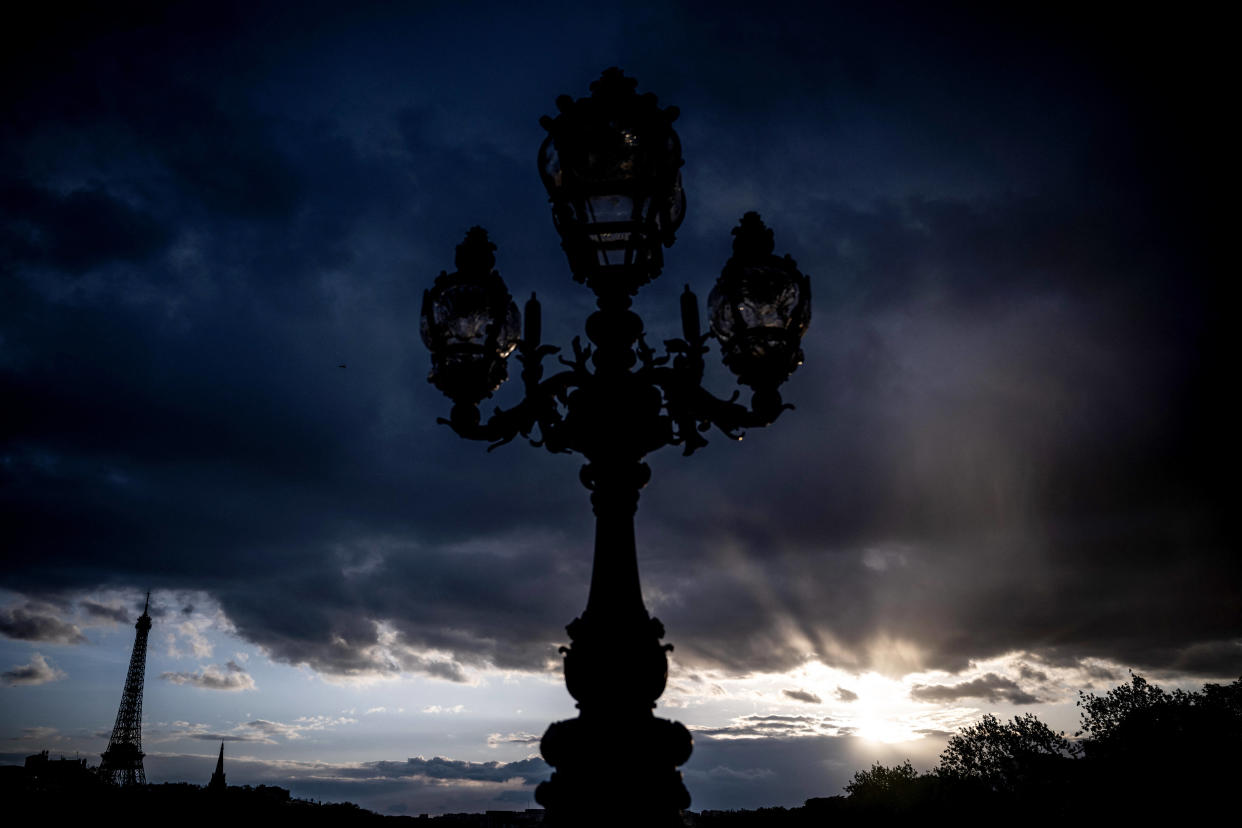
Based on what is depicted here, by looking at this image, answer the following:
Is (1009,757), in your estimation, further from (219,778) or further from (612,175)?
(219,778)

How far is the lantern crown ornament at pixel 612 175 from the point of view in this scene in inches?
207

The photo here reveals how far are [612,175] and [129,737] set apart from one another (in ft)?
363

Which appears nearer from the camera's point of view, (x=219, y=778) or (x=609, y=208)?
(x=609, y=208)

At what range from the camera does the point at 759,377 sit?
5.25 metres

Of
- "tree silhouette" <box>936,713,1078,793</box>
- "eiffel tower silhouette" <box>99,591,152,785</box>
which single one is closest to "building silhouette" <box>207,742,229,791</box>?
"eiffel tower silhouette" <box>99,591,152,785</box>

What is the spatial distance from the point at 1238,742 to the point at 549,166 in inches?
1937

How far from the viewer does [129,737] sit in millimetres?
88812

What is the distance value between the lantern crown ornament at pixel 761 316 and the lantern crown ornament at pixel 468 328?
1587 mm

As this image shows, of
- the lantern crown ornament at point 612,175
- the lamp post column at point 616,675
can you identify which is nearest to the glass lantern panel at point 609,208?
the lantern crown ornament at point 612,175

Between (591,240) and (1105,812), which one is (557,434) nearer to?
(591,240)

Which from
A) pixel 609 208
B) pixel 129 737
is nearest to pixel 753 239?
pixel 609 208

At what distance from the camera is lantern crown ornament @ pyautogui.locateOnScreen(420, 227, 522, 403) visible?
5254 millimetres

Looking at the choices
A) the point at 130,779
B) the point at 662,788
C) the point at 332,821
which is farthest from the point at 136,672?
the point at 662,788

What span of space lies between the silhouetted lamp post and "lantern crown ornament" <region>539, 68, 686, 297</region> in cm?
1
